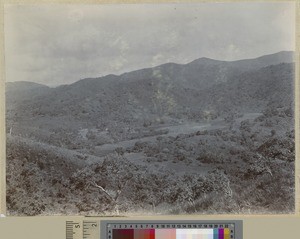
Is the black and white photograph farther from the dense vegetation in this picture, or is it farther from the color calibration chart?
the color calibration chart

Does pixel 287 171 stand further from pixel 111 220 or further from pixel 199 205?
pixel 111 220

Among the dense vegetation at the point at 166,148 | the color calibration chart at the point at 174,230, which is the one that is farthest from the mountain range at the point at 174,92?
the color calibration chart at the point at 174,230

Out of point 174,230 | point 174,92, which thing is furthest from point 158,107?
point 174,230

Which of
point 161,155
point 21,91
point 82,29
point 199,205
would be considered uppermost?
point 82,29

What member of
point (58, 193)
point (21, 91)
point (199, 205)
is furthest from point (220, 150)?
point (21, 91)

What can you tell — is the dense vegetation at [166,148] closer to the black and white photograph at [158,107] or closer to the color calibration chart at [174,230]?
the black and white photograph at [158,107]

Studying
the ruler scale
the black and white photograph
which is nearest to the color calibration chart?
the ruler scale
